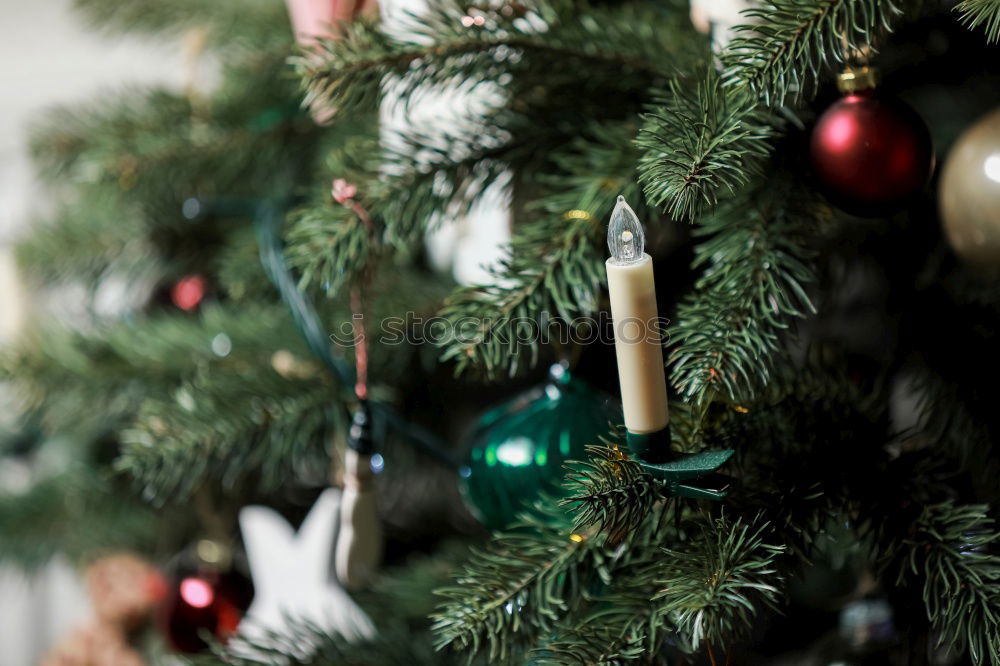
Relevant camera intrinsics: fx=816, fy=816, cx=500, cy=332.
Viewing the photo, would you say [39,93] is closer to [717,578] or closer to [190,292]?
[190,292]

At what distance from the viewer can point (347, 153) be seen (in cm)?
44

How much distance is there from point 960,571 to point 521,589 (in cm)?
17

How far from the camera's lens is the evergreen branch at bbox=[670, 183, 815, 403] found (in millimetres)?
314

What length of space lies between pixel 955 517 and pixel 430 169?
0.29 meters

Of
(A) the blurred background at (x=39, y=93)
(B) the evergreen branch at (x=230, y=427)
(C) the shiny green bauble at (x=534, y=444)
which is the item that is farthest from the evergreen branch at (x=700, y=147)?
(A) the blurred background at (x=39, y=93)

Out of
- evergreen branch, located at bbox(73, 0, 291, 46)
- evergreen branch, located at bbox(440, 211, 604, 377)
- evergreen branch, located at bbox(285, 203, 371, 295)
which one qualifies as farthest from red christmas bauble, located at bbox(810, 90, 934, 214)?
evergreen branch, located at bbox(73, 0, 291, 46)

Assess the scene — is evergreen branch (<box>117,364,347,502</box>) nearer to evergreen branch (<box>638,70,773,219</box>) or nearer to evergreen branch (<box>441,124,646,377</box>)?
evergreen branch (<box>441,124,646,377</box>)

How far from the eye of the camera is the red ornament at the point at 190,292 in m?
0.69

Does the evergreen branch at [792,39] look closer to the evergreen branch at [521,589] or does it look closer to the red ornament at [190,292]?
the evergreen branch at [521,589]

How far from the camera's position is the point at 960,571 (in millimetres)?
322

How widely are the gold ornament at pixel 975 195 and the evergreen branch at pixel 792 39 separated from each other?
0.10 meters

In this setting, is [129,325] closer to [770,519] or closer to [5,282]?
[5,282]

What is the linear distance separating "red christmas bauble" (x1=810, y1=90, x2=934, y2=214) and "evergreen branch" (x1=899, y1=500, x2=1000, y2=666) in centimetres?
13

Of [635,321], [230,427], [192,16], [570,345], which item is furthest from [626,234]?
→ [192,16]
